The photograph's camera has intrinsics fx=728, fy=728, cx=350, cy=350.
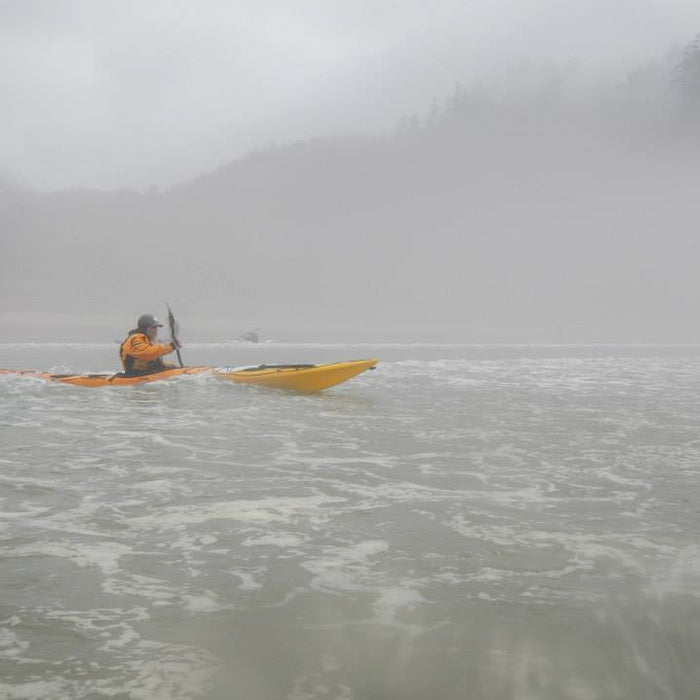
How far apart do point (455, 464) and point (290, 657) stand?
477cm

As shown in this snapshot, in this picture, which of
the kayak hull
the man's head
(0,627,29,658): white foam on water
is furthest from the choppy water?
the man's head

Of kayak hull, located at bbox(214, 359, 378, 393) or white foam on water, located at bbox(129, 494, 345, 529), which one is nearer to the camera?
white foam on water, located at bbox(129, 494, 345, 529)

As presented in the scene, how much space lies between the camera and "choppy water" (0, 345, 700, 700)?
3.15 meters

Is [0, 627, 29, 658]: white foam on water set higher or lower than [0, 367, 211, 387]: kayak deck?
lower

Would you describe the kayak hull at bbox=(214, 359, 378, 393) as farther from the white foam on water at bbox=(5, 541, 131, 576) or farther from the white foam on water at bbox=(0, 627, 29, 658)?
the white foam on water at bbox=(0, 627, 29, 658)

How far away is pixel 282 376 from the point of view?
49.4 ft

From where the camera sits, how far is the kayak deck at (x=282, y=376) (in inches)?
587

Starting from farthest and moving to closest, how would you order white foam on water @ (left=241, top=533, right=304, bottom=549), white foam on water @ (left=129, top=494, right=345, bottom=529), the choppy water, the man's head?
1. the man's head
2. white foam on water @ (left=129, top=494, right=345, bottom=529)
3. white foam on water @ (left=241, top=533, right=304, bottom=549)
4. the choppy water

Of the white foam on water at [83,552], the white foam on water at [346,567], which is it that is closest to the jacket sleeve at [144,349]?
the white foam on water at [83,552]

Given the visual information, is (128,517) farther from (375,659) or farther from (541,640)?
(541,640)

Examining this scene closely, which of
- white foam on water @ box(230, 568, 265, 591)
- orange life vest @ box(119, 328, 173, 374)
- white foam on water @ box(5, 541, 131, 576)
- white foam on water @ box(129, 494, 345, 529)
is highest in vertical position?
orange life vest @ box(119, 328, 173, 374)

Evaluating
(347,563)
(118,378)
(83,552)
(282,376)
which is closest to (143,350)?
(118,378)

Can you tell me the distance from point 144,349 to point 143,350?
0.03 meters

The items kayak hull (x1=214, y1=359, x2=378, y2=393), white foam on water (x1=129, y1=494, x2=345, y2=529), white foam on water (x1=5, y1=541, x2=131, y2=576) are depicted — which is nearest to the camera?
white foam on water (x1=5, y1=541, x2=131, y2=576)
